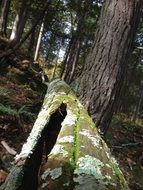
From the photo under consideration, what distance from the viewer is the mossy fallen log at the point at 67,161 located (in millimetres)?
2441

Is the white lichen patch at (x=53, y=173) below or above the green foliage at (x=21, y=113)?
above

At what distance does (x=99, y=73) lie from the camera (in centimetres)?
538

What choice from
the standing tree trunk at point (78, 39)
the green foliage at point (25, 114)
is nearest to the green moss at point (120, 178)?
the green foliage at point (25, 114)

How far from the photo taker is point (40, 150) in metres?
3.48

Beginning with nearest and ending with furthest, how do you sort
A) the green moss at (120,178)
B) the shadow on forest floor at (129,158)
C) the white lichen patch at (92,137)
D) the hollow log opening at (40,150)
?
the green moss at (120,178), the hollow log opening at (40,150), the white lichen patch at (92,137), the shadow on forest floor at (129,158)

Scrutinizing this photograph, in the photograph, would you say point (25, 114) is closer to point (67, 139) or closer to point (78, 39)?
point (67, 139)

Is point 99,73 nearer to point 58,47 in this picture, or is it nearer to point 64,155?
point 64,155

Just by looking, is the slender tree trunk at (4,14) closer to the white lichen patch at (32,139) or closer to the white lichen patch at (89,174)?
the white lichen patch at (32,139)

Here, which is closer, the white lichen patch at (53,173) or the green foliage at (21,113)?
the white lichen patch at (53,173)

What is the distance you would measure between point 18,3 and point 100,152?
18570 millimetres

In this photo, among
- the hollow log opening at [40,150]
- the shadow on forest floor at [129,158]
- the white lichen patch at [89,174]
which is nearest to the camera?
the white lichen patch at [89,174]

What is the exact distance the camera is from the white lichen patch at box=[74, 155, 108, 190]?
2368mm

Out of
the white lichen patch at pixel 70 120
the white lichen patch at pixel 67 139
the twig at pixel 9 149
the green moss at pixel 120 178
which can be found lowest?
the twig at pixel 9 149

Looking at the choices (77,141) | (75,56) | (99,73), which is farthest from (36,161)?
(75,56)
